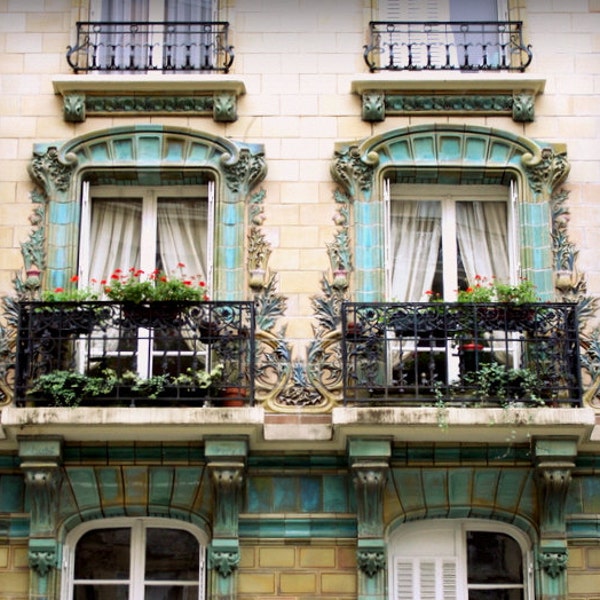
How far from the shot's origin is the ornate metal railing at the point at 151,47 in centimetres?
1703

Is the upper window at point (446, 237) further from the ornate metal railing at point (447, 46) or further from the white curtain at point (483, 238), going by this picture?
the ornate metal railing at point (447, 46)

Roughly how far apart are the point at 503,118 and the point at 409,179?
1224 millimetres

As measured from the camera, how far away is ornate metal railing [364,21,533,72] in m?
17.0

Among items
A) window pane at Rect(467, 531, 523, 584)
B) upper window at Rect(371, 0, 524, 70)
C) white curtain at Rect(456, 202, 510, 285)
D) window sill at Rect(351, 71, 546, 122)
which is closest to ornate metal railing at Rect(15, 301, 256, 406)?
white curtain at Rect(456, 202, 510, 285)

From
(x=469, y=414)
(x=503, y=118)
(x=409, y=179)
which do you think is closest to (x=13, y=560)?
(x=469, y=414)

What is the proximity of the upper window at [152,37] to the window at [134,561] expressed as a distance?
5.03 m

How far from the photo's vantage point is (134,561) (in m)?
15.5

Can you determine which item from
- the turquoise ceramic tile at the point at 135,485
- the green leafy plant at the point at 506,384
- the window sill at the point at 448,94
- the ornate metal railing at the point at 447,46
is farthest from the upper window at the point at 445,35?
the turquoise ceramic tile at the point at 135,485

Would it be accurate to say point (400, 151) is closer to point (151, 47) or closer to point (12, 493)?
point (151, 47)

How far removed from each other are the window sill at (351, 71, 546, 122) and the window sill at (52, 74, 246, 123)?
1.42 m

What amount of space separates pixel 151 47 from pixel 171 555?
5.59 m

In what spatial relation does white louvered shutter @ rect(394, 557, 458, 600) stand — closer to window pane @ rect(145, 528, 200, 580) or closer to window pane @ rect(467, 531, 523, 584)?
window pane @ rect(467, 531, 523, 584)

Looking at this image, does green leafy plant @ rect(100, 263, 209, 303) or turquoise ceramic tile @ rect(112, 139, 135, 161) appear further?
turquoise ceramic tile @ rect(112, 139, 135, 161)

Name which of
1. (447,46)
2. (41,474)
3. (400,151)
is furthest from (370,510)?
(447,46)
